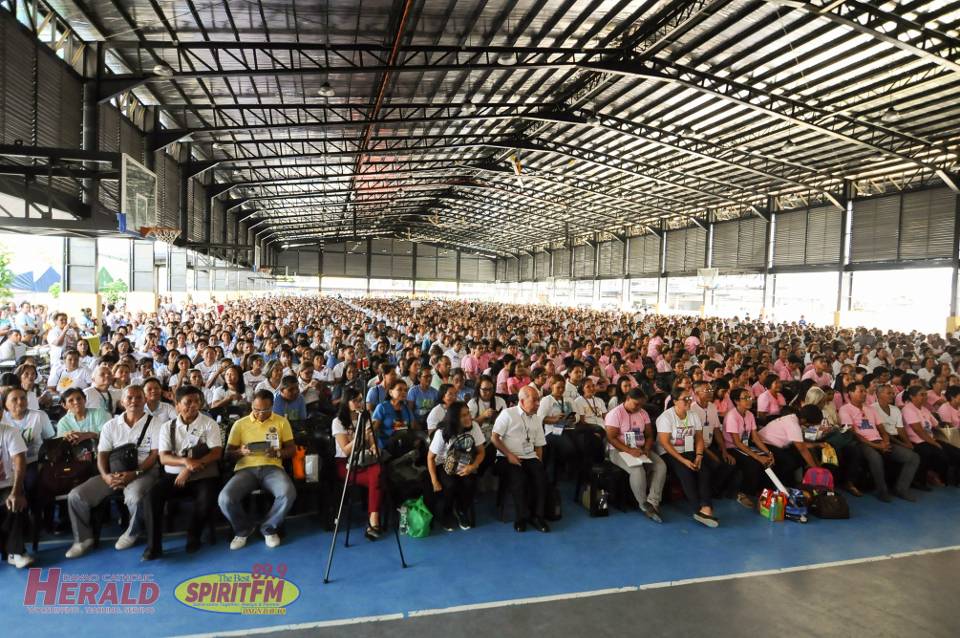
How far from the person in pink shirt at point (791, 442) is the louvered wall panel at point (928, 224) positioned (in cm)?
1804

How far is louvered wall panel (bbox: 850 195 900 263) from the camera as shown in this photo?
2103 centimetres

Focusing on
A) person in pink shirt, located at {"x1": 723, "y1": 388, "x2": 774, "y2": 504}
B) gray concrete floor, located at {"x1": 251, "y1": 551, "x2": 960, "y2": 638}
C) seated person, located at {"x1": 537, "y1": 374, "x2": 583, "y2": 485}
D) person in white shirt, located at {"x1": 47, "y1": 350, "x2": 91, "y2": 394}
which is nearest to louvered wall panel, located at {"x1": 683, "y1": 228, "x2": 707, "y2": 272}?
person in pink shirt, located at {"x1": 723, "y1": 388, "x2": 774, "y2": 504}

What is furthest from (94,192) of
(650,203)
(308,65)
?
(650,203)

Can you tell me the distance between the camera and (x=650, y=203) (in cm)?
3034

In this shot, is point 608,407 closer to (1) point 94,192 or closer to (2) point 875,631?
(2) point 875,631

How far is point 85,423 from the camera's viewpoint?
16.4 ft

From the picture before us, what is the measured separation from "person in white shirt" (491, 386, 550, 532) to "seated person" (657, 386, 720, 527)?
1.31 metres

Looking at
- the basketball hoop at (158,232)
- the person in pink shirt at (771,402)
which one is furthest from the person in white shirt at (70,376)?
the person in pink shirt at (771,402)

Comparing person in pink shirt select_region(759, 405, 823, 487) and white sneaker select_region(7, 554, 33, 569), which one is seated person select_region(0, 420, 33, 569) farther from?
person in pink shirt select_region(759, 405, 823, 487)

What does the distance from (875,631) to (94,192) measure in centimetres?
1177

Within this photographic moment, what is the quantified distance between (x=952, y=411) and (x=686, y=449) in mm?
4119

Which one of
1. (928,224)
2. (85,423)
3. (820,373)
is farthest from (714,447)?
(928,224)

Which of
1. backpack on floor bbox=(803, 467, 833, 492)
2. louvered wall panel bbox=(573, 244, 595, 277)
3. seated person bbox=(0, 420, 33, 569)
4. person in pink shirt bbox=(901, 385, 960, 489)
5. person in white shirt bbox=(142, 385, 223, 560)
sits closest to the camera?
seated person bbox=(0, 420, 33, 569)

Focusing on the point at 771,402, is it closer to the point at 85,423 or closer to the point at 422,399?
the point at 422,399
